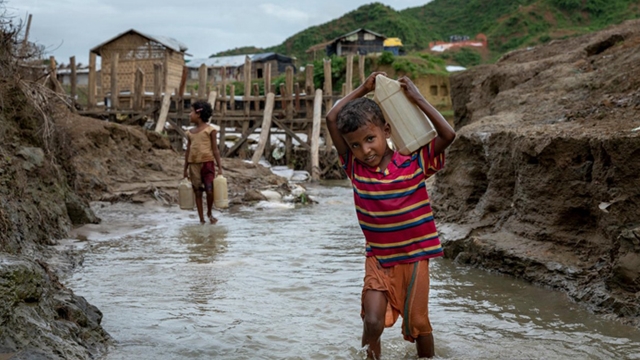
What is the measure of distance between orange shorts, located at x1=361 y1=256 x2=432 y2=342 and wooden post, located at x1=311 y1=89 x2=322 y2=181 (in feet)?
57.1

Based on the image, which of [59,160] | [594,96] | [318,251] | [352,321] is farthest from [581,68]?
[59,160]

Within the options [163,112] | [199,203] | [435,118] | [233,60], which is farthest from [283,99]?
[233,60]

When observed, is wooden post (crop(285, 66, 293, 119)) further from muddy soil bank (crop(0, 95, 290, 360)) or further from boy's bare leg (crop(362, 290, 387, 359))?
boy's bare leg (crop(362, 290, 387, 359))

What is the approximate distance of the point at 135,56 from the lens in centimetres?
3941

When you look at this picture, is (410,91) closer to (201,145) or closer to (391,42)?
(201,145)

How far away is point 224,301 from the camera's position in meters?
5.46

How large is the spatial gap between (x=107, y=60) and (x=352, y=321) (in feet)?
124

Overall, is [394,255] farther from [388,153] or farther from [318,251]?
[318,251]

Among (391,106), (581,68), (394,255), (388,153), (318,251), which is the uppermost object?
(581,68)

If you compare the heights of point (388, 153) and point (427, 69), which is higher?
point (427, 69)

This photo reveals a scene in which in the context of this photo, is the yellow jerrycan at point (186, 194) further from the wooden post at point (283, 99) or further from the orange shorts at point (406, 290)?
the wooden post at point (283, 99)

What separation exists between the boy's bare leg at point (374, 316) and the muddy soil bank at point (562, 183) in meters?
1.89

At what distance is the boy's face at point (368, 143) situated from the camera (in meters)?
3.66

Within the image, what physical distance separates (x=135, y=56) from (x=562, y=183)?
119 ft
